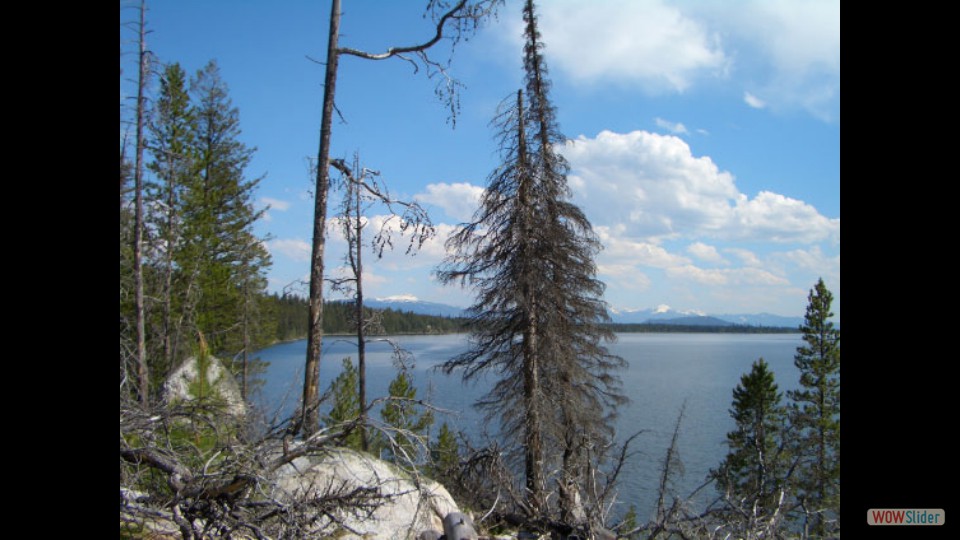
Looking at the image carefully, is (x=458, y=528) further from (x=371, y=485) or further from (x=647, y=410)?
(x=647, y=410)

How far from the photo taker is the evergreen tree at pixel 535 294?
15.6 meters

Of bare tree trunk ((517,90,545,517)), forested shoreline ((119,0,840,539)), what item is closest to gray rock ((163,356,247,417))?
forested shoreline ((119,0,840,539))

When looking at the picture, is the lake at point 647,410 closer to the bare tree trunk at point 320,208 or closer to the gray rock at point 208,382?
the gray rock at point 208,382

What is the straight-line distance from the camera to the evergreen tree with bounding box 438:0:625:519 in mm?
15578

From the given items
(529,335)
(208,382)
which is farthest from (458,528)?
(529,335)

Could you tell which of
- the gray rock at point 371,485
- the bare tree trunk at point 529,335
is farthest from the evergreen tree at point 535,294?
the gray rock at point 371,485

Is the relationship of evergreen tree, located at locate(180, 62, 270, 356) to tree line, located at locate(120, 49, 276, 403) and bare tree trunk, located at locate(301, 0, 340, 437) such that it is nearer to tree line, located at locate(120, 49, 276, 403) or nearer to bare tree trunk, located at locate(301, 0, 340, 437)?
tree line, located at locate(120, 49, 276, 403)

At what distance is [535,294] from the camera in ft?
51.9

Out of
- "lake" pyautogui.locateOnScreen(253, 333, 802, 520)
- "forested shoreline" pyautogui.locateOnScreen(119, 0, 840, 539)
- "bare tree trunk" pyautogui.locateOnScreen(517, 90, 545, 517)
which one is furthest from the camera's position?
"lake" pyautogui.locateOnScreen(253, 333, 802, 520)

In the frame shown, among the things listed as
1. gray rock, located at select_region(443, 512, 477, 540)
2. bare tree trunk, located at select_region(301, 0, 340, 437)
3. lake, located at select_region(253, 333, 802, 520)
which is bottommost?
lake, located at select_region(253, 333, 802, 520)

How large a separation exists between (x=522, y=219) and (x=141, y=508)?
40.8 ft
